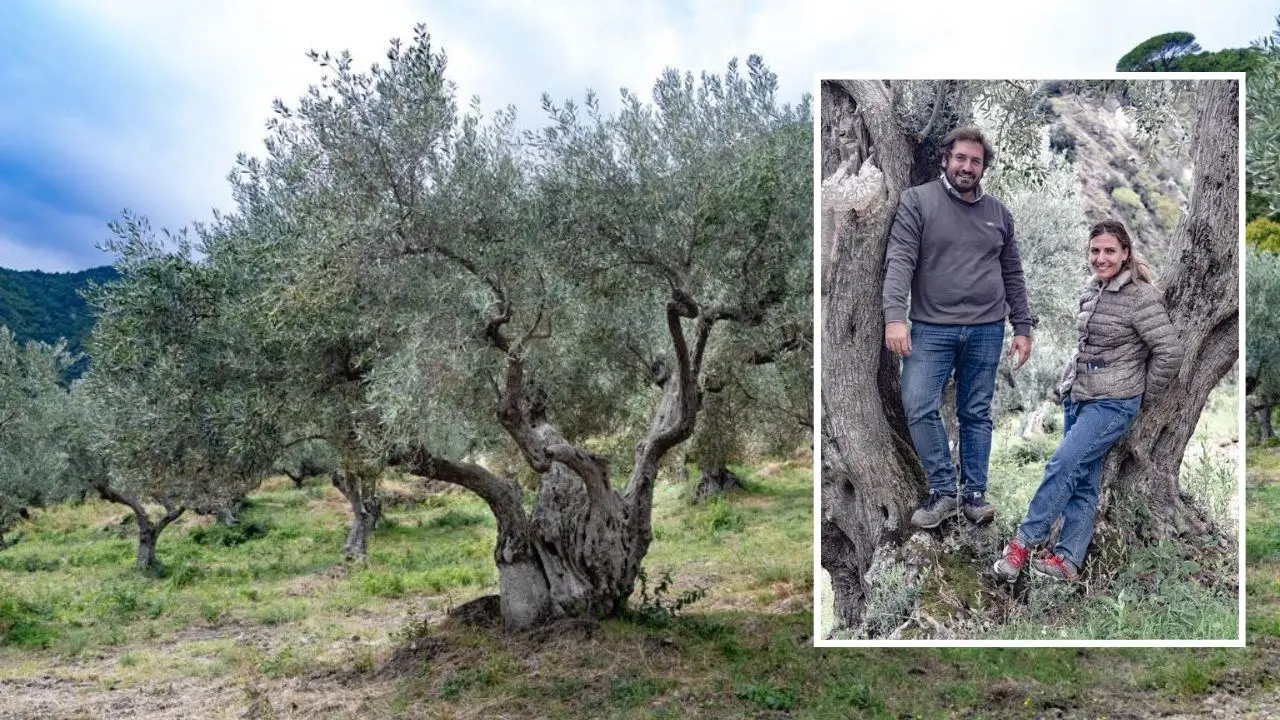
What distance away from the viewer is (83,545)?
2723 centimetres

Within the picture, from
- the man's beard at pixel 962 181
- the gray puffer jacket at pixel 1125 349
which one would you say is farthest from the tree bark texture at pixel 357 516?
the gray puffer jacket at pixel 1125 349

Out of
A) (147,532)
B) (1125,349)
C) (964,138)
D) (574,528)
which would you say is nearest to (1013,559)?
(1125,349)

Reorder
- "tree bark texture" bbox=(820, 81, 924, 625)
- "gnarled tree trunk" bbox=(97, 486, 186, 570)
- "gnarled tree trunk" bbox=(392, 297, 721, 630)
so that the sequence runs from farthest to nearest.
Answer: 1. "gnarled tree trunk" bbox=(97, 486, 186, 570)
2. "gnarled tree trunk" bbox=(392, 297, 721, 630)
3. "tree bark texture" bbox=(820, 81, 924, 625)

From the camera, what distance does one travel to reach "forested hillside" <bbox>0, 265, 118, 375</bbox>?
127 ft

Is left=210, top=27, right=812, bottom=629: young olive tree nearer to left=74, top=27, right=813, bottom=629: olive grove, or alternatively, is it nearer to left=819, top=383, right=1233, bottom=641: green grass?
left=74, top=27, right=813, bottom=629: olive grove

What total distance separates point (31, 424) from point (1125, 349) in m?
22.2

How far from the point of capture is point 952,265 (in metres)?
6.04

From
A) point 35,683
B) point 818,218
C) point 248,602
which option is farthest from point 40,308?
point 818,218

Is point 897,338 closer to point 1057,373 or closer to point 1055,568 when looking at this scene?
point 1057,373

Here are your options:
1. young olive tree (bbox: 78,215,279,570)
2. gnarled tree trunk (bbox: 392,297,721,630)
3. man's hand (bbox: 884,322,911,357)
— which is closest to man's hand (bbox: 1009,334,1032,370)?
man's hand (bbox: 884,322,911,357)

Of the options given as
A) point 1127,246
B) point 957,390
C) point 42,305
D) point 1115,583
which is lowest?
point 1115,583

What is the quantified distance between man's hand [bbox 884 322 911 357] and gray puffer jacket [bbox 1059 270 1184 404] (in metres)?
1.16

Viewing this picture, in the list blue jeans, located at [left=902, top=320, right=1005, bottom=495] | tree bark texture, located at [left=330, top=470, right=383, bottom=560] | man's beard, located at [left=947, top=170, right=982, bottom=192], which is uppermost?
man's beard, located at [left=947, top=170, right=982, bottom=192]

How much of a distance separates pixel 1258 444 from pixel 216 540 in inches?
1186
